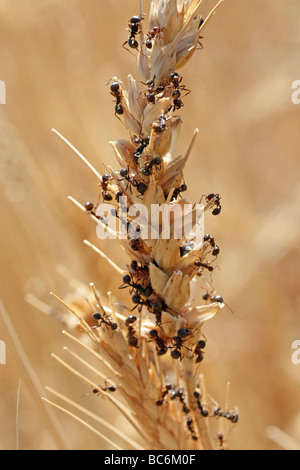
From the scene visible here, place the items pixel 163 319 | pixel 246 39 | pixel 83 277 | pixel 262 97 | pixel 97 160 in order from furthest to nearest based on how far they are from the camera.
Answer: pixel 246 39, pixel 262 97, pixel 97 160, pixel 83 277, pixel 163 319

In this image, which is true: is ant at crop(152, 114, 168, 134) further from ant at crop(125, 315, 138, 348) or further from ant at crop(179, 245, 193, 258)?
ant at crop(125, 315, 138, 348)

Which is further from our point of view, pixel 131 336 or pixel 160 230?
pixel 131 336

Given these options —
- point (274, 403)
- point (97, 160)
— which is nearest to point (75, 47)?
point (97, 160)

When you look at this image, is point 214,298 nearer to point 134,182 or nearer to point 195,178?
point 134,182

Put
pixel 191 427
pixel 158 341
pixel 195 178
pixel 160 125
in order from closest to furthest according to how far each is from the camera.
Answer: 1. pixel 160 125
2. pixel 158 341
3. pixel 191 427
4. pixel 195 178

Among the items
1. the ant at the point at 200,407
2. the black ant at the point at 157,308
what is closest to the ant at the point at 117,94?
the black ant at the point at 157,308

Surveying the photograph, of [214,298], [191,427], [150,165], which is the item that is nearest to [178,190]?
[150,165]

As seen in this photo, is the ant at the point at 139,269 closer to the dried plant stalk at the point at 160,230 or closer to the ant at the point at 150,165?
the dried plant stalk at the point at 160,230

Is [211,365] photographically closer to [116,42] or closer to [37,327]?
[37,327]
